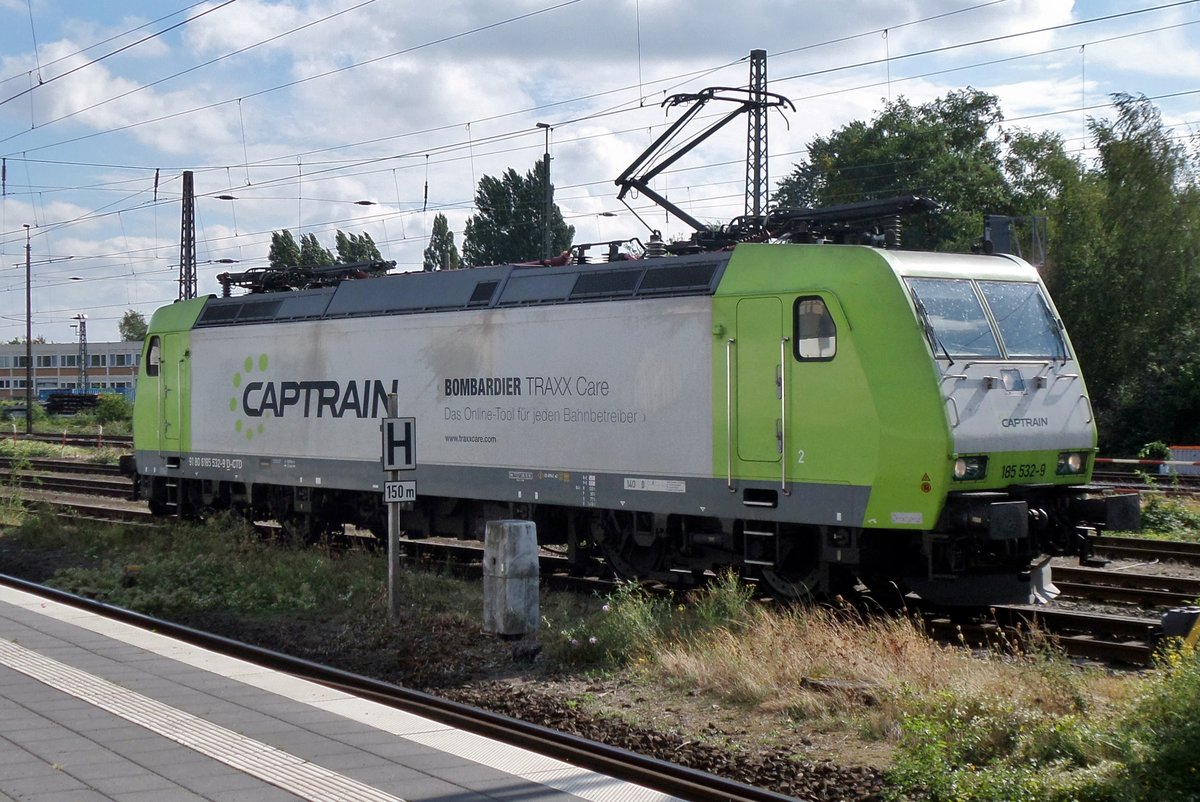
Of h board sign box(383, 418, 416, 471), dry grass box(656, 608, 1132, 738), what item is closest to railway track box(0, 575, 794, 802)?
dry grass box(656, 608, 1132, 738)

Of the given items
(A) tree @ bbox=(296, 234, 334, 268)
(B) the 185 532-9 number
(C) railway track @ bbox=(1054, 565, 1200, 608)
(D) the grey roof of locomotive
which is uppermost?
(A) tree @ bbox=(296, 234, 334, 268)

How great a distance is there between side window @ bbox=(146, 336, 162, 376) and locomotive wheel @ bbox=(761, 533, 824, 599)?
12281 mm

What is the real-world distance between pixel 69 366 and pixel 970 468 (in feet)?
352

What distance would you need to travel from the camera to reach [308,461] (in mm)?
16875

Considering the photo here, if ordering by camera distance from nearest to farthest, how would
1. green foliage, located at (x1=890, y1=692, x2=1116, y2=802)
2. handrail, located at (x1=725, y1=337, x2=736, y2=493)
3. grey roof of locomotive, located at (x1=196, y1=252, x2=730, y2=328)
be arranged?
green foliage, located at (x1=890, y1=692, x2=1116, y2=802) < handrail, located at (x1=725, y1=337, x2=736, y2=493) < grey roof of locomotive, located at (x1=196, y1=252, x2=730, y2=328)

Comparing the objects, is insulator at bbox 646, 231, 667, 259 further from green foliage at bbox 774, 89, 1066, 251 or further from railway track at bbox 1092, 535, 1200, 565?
green foliage at bbox 774, 89, 1066, 251

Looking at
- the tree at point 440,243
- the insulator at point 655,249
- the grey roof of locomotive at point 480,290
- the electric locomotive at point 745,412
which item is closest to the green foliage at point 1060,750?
the electric locomotive at point 745,412

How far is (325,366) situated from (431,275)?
7.57 feet

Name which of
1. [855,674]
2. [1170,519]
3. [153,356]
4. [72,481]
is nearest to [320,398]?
[153,356]

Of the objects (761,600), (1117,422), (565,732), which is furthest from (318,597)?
(1117,422)

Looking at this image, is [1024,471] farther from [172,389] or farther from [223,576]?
[172,389]

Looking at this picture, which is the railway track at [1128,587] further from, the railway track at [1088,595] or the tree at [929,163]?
the tree at [929,163]

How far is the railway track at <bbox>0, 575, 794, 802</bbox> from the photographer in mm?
6535

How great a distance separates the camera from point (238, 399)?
18.3 meters
